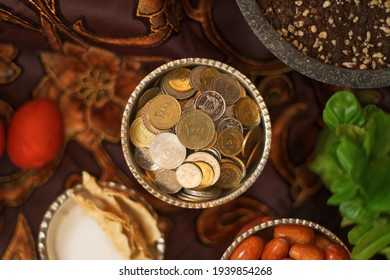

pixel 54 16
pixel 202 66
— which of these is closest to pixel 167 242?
pixel 202 66

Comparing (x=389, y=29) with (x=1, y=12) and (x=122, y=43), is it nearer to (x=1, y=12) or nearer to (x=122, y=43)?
(x=122, y=43)

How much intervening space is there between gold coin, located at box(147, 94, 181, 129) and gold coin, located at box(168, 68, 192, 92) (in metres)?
0.03

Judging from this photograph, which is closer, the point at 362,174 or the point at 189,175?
the point at 362,174

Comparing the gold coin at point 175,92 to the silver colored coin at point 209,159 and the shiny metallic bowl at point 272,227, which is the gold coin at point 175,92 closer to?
the silver colored coin at point 209,159

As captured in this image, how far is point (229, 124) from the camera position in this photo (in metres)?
0.86

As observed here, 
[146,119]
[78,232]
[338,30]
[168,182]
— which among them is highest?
[338,30]

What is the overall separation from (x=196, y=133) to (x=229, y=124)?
64mm

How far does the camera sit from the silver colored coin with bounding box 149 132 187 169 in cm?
84

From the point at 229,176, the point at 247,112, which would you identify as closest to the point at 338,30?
the point at 247,112

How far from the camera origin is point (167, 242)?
907 mm

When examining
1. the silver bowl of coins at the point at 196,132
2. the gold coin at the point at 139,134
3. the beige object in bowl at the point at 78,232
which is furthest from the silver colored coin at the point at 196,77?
the beige object in bowl at the point at 78,232

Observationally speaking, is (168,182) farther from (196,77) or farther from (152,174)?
(196,77)

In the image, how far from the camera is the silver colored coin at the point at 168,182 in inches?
33.8
